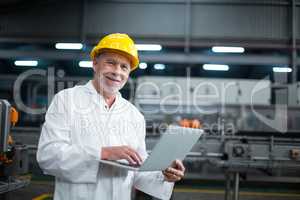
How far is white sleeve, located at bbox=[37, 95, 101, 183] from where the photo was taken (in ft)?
3.79

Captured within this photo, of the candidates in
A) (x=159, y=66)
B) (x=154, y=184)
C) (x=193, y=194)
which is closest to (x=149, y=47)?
(x=159, y=66)

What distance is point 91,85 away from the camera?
52.4 inches

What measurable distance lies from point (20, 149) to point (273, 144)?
2.67 m

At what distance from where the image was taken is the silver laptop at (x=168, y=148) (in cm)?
108

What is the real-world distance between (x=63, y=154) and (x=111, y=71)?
1.14 ft

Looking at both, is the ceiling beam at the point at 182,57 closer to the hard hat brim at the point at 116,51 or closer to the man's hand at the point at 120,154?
the hard hat brim at the point at 116,51

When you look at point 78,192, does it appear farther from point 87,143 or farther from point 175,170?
point 175,170

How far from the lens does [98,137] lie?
1264mm

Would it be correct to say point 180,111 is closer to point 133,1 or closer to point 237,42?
point 237,42

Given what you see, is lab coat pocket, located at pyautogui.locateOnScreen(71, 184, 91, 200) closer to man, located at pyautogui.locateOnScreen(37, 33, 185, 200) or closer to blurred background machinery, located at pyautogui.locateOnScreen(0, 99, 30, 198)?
man, located at pyautogui.locateOnScreen(37, 33, 185, 200)

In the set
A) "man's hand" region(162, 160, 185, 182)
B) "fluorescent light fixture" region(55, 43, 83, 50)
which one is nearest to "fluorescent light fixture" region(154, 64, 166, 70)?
"fluorescent light fixture" region(55, 43, 83, 50)

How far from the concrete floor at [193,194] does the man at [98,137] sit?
11.2ft

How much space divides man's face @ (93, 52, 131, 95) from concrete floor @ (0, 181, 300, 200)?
355cm

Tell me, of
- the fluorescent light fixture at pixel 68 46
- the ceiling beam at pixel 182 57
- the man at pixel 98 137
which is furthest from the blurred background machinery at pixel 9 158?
the fluorescent light fixture at pixel 68 46
